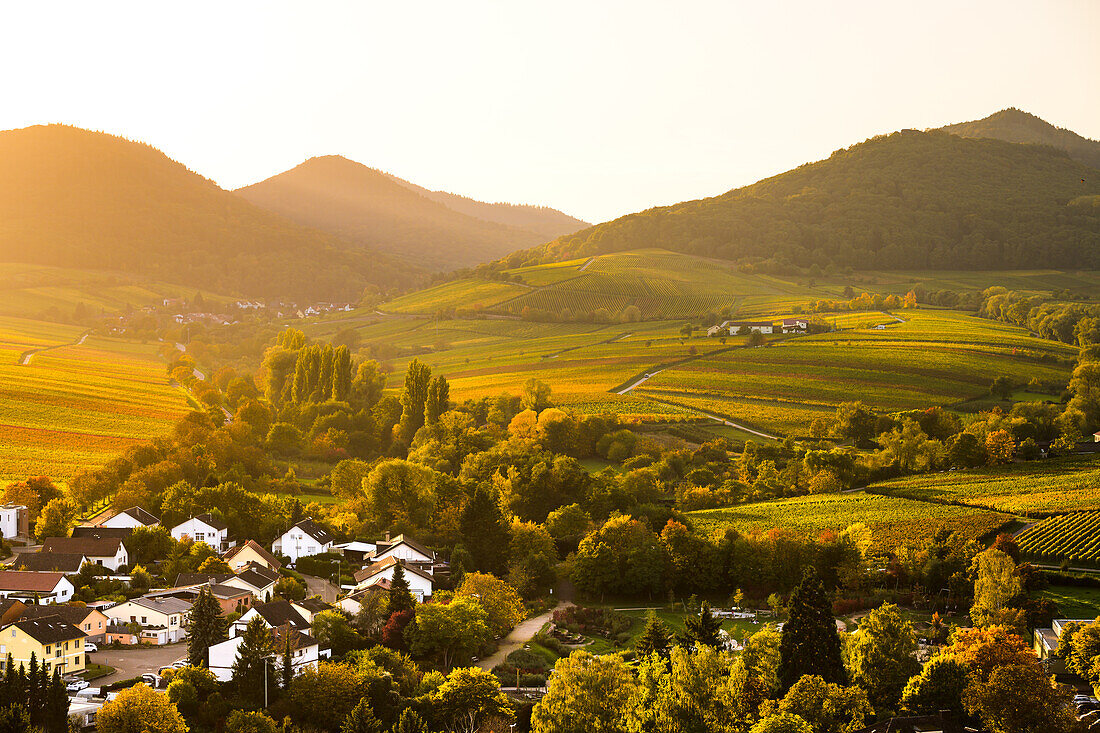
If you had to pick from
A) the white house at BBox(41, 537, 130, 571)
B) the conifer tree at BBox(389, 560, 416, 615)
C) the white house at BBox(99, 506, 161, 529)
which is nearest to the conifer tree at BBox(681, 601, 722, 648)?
the conifer tree at BBox(389, 560, 416, 615)

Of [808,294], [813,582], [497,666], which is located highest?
[808,294]

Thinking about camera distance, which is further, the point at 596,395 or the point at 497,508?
the point at 596,395

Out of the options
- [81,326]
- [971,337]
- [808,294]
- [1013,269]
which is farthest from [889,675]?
[1013,269]

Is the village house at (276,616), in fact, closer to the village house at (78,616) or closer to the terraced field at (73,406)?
the village house at (78,616)

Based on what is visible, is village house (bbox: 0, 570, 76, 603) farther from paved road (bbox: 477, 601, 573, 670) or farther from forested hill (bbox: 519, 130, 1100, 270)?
forested hill (bbox: 519, 130, 1100, 270)

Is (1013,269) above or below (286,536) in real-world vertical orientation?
above

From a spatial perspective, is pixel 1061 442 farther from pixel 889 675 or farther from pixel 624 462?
pixel 889 675

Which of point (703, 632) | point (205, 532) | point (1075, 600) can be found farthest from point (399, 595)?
point (1075, 600)

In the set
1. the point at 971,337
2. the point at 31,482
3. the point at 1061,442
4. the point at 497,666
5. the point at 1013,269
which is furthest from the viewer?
the point at 1013,269
